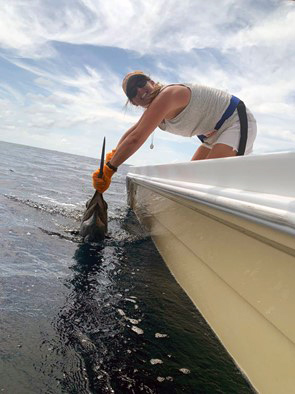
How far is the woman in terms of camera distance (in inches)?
98.5

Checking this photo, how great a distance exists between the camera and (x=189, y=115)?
2.64m

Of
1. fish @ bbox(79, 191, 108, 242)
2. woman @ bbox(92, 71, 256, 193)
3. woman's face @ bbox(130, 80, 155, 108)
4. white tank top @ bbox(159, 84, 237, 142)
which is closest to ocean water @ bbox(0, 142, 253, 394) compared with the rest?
fish @ bbox(79, 191, 108, 242)

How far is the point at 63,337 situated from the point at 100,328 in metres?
0.23

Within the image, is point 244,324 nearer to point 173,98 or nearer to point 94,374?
point 94,374

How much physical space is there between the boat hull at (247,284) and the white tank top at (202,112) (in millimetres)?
650

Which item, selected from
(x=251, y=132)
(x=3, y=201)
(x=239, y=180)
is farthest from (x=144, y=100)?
(x=3, y=201)

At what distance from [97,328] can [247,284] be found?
2.98 ft

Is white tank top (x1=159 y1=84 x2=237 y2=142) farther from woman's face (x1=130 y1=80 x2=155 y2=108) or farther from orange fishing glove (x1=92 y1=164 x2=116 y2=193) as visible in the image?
orange fishing glove (x1=92 y1=164 x2=116 y2=193)

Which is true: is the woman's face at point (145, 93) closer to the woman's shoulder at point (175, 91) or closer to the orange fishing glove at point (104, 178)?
the woman's shoulder at point (175, 91)

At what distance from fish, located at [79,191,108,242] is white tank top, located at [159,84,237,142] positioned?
124cm

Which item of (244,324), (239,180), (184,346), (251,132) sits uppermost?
(251,132)

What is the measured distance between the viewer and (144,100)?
8.86 feet

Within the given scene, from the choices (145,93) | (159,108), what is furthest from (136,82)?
(159,108)

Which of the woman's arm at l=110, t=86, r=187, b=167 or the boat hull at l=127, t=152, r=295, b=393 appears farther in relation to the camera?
the woman's arm at l=110, t=86, r=187, b=167
